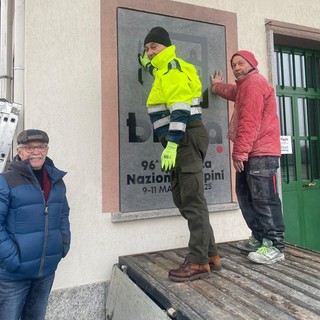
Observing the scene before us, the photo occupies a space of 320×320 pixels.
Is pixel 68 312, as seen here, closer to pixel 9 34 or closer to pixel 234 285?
pixel 234 285

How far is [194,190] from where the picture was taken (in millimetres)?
2631

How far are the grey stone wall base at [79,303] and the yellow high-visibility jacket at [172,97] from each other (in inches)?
65.7

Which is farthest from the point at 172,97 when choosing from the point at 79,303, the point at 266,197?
the point at 79,303

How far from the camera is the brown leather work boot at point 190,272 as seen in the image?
2576mm

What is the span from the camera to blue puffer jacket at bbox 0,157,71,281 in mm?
2092

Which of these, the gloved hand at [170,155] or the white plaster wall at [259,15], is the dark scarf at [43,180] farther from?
the white plaster wall at [259,15]

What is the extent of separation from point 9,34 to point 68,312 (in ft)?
9.05

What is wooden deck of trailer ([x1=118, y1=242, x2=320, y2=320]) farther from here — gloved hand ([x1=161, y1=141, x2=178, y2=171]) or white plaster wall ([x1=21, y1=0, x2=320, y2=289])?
gloved hand ([x1=161, y1=141, x2=178, y2=171])

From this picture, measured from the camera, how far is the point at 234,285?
8.23ft

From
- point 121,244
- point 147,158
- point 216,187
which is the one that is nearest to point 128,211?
point 121,244

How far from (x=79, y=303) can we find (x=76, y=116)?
178 centimetres

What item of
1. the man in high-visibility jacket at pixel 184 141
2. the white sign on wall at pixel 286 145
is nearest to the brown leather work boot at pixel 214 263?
the man in high-visibility jacket at pixel 184 141

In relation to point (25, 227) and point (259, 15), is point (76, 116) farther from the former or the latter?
point (259, 15)

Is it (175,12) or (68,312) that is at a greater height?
(175,12)
